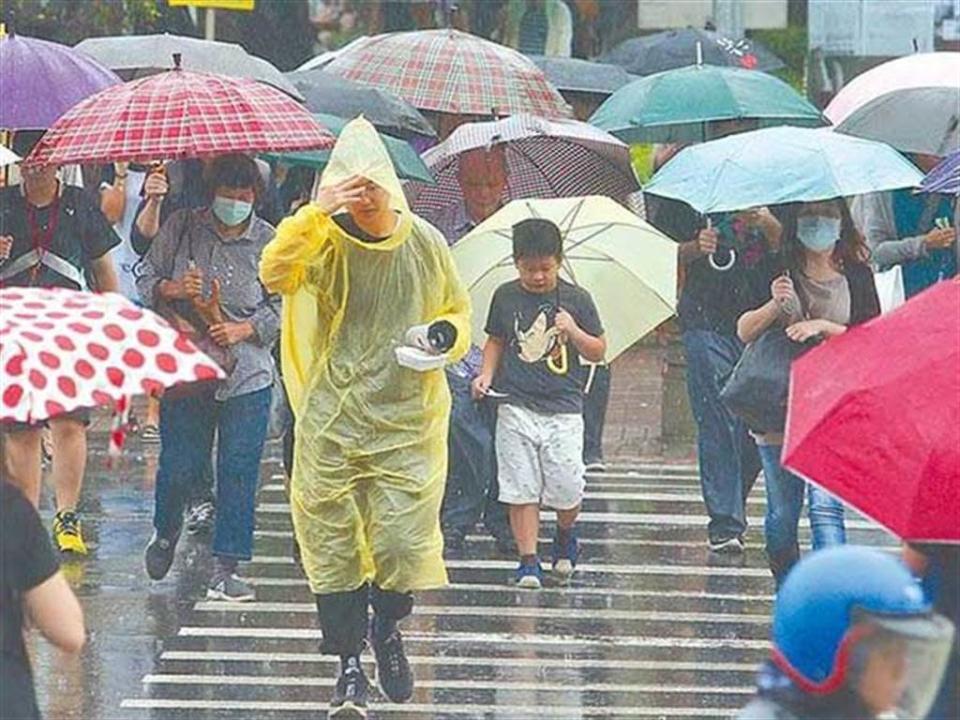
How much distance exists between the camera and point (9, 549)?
5328 mm

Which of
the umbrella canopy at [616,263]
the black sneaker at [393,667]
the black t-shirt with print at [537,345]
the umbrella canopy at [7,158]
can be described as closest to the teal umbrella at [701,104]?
the umbrella canopy at [616,263]

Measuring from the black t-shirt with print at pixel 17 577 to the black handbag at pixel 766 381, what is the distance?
4448 millimetres

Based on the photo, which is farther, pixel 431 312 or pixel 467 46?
pixel 467 46

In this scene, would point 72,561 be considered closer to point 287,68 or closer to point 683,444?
point 683,444

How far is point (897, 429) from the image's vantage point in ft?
18.8

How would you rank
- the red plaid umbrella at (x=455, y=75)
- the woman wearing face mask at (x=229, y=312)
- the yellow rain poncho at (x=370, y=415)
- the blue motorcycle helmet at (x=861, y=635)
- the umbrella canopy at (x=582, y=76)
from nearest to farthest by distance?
the blue motorcycle helmet at (x=861, y=635) < the yellow rain poncho at (x=370, y=415) < the woman wearing face mask at (x=229, y=312) < the red plaid umbrella at (x=455, y=75) < the umbrella canopy at (x=582, y=76)

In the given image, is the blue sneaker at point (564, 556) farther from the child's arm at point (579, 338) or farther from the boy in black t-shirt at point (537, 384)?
the child's arm at point (579, 338)

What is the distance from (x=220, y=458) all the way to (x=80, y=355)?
5.00m

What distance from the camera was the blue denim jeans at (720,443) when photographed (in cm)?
1162

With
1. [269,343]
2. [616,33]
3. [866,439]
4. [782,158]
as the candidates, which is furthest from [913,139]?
[616,33]

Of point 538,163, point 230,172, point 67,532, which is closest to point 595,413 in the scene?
point 538,163

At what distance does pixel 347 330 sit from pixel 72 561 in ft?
10.4

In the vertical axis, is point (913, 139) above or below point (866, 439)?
→ below

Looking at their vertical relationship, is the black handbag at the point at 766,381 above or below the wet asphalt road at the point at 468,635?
above
